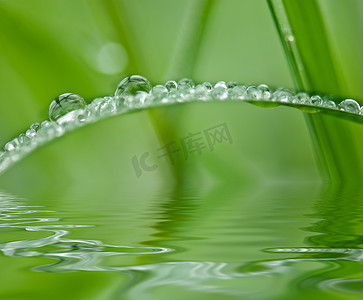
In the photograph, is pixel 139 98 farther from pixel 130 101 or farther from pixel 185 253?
pixel 185 253

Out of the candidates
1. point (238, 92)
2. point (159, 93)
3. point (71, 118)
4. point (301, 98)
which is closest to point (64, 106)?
point (71, 118)

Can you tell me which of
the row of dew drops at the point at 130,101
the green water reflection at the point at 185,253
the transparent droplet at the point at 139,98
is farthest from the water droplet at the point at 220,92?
the green water reflection at the point at 185,253

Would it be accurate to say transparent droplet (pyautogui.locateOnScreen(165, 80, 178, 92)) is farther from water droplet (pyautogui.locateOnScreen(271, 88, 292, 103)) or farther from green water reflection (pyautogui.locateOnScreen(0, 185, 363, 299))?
green water reflection (pyautogui.locateOnScreen(0, 185, 363, 299))

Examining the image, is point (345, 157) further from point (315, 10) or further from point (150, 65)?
point (150, 65)

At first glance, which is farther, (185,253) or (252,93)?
(252,93)

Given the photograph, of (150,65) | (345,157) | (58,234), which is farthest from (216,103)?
(58,234)

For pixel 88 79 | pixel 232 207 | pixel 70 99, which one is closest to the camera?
pixel 232 207

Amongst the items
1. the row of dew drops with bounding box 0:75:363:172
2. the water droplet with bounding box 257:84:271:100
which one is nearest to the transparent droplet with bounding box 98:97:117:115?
the row of dew drops with bounding box 0:75:363:172
